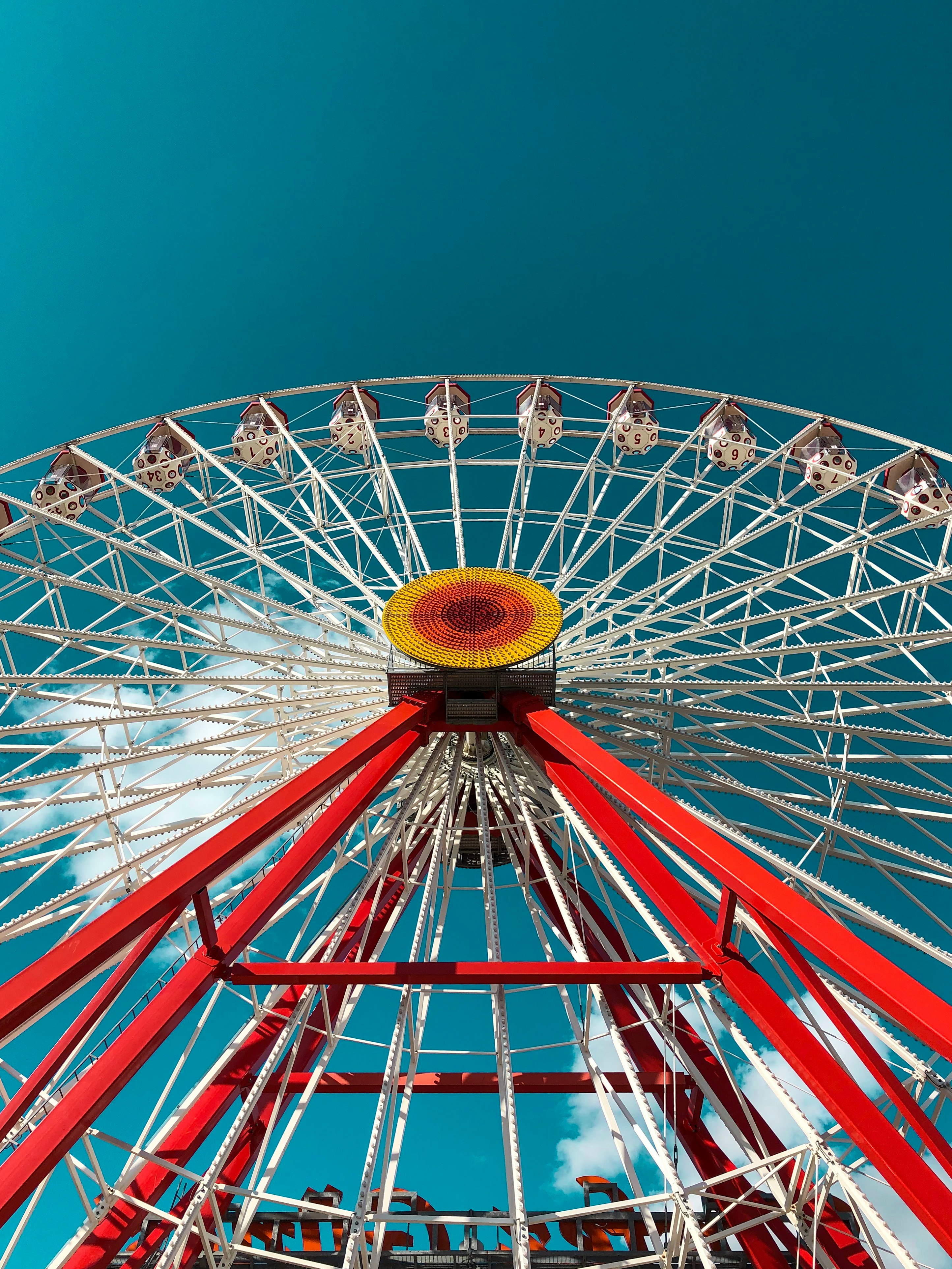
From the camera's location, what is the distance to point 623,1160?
36.0 feet

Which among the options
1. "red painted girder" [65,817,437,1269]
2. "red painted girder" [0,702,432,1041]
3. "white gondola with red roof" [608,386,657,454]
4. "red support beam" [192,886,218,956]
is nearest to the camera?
"red painted girder" [0,702,432,1041]

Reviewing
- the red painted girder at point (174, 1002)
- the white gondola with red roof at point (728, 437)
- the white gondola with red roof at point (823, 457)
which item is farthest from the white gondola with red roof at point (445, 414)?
the red painted girder at point (174, 1002)

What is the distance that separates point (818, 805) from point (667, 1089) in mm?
6109

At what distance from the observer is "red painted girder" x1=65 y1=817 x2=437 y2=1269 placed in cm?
1048

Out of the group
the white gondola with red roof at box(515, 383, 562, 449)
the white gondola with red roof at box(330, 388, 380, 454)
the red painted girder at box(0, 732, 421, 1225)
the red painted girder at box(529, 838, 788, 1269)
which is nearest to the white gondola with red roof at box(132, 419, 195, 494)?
the white gondola with red roof at box(330, 388, 380, 454)

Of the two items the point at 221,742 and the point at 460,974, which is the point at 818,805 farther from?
the point at 221,742

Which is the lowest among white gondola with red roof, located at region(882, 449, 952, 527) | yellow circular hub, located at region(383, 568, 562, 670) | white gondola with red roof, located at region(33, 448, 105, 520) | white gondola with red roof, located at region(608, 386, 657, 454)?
yellow circular hub, located at region(383, 568, 562, 670)

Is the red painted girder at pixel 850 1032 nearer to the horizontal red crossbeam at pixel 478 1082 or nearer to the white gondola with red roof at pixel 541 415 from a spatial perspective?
the horizontal red crossbeam at pixel 478 1082

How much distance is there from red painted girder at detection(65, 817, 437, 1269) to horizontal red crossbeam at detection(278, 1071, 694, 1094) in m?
0.59

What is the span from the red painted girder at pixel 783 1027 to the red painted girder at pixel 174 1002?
10.9 feet

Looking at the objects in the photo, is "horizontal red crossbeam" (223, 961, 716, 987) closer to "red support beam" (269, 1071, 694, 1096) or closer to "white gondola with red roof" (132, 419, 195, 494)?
"red support beam" (269, 1071, 694, 1096)

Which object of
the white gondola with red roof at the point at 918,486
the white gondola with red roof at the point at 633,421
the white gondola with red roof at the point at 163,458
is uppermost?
the white gondola with red roof at the point at 633,421

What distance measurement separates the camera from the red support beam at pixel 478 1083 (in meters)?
14.6

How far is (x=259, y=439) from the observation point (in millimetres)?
23234
